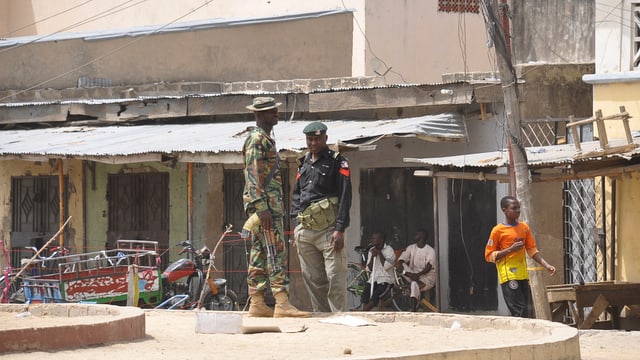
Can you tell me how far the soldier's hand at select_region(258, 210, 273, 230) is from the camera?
901cm

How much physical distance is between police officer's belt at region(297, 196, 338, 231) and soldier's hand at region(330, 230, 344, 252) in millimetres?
174

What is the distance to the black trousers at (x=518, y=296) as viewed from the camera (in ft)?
34.7

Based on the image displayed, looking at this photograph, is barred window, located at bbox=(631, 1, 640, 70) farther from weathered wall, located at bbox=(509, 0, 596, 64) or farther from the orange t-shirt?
the orange t-shirt

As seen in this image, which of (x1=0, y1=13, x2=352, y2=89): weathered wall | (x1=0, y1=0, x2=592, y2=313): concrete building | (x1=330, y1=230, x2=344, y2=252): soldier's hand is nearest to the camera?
(x1=330, y1=230, x2=344, y2=252): soldier's hand

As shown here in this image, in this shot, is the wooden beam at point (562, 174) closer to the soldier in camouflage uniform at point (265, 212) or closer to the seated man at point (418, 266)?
the seated man at point (418, 266)

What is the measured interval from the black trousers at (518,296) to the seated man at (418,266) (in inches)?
153

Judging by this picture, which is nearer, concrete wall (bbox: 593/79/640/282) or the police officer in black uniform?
the police officer in black uniform

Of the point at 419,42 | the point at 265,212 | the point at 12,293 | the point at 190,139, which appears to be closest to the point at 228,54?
the point at 419,42

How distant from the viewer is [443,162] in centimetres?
1213

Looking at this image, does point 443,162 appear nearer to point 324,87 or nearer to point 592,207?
point 592,207

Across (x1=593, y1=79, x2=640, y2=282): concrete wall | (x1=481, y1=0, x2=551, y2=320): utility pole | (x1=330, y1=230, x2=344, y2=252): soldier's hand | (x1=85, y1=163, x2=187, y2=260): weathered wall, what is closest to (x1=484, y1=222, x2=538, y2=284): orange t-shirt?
(x1=481, y1=0, x2=551, y2=320): utility pole

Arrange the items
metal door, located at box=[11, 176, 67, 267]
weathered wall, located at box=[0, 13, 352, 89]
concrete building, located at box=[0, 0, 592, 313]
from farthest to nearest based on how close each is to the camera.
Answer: weathered wall, located at box=[0, 13, 352, 89] → metal door, located at box=[11, 176, 67, 267] → concrete building, located at box=[0, 0, 592, 313]

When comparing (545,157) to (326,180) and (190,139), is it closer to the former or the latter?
(326,180)

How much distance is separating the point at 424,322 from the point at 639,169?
131 inches
